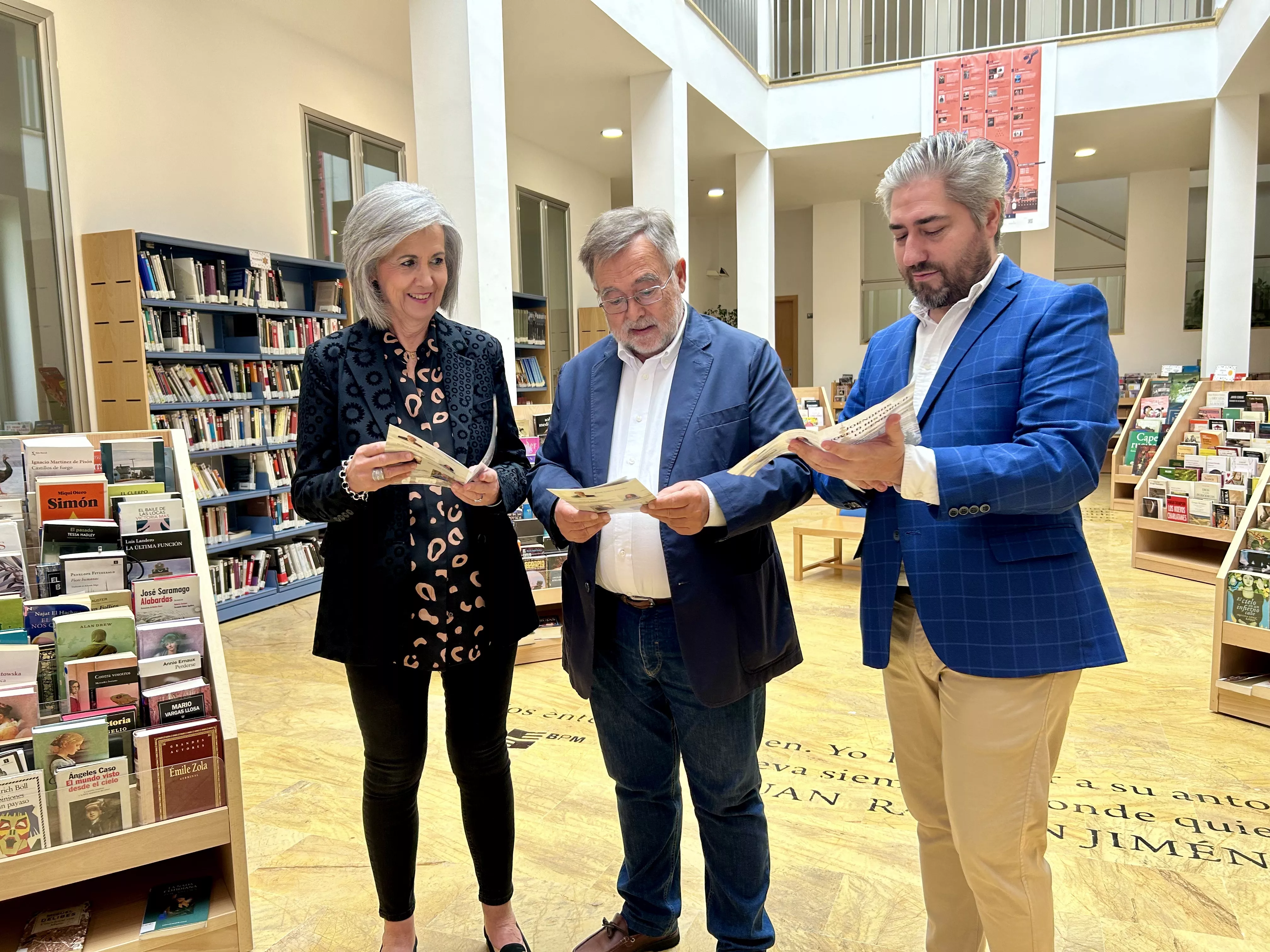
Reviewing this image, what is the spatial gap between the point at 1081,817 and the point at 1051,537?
185cm

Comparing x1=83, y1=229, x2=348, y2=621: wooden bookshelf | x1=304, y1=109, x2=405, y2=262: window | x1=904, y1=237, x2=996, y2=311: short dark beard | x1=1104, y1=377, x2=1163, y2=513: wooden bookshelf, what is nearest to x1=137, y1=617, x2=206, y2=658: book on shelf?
x1=904, y1=237, x2=996, y2=311: short dark beard

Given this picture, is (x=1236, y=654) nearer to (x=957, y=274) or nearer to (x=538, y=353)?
(x=957, y=274)

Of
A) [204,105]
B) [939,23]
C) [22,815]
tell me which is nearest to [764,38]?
[939,23]

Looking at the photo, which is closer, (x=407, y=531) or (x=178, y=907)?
(x=178, y=907)

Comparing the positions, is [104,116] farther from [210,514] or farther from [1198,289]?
[1198,289]

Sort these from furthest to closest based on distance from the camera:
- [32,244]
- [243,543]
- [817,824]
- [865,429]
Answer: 1. [243,543]
2. [32,244]
3. [817,824]
4. [865,429]

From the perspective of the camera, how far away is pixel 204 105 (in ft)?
19.7

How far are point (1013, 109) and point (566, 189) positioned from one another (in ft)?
17.3

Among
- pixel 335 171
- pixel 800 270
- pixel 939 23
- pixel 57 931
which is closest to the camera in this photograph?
pixel 57 931

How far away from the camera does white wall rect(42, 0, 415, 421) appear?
5254 millimetres

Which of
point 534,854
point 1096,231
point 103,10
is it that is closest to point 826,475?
point 534,854

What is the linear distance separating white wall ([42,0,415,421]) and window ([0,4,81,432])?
0.30 feet

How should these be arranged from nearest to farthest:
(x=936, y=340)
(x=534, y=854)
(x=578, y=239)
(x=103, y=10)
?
1. (x=936, y=340)
2. (x=534, y=854)
3. (x=103, y=10)
4. (x=578, y=239)

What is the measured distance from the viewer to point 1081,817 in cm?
286
